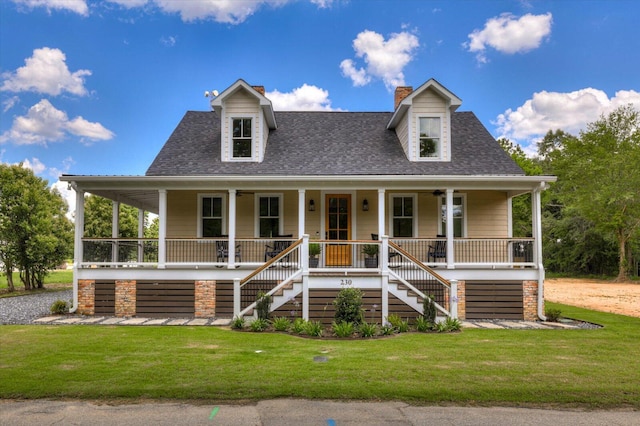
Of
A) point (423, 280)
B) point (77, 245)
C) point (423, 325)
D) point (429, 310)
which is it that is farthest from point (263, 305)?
point (77, 245)

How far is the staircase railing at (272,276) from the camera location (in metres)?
10.4

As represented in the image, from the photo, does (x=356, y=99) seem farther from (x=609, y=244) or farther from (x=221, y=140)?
(x=609, y=244)

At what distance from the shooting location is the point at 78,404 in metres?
4.84

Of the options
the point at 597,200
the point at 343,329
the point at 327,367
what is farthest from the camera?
the point at 597,200

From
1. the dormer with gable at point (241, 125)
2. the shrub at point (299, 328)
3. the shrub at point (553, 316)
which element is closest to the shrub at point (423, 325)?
the shrub at point (299, 328)

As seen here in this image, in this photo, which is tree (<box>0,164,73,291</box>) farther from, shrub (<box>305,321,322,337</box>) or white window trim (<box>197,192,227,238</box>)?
shrub (<box>305,321,322,337</box>)

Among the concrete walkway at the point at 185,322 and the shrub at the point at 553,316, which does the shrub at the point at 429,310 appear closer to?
the concrete walkway at the point at 185,322

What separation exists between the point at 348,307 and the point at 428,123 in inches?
302

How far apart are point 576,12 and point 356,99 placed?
44.5 feet

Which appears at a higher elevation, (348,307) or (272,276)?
(272,276)

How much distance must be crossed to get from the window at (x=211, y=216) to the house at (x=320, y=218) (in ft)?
0.11

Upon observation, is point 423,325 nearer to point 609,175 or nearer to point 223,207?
point 223,207

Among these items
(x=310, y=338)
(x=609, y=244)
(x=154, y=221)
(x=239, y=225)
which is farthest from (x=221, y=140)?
(x=609, y=244)

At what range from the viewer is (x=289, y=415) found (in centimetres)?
451
